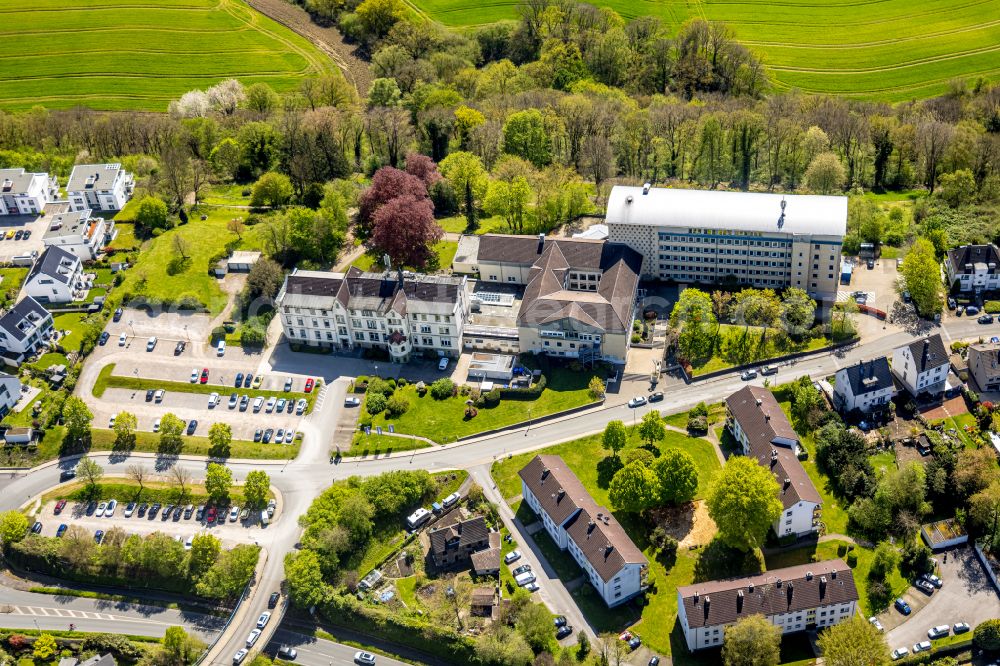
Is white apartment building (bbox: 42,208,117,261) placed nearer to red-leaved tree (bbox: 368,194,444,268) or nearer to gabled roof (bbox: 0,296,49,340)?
gabled roof (bbox: 0,296,49,340)

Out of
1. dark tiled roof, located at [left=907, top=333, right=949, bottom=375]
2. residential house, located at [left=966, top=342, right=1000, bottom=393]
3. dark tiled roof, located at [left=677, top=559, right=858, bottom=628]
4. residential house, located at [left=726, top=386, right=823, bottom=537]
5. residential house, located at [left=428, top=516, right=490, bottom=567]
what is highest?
dark tiled roof, located at [left=907, top=333, right=949, bottom=375]

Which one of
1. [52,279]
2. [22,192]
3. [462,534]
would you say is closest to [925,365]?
[462,534]

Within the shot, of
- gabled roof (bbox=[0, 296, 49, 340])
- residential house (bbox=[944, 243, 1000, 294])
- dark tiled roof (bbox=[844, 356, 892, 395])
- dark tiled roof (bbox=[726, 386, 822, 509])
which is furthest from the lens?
gabled roof (bbox=[0, 296, 49, 340])

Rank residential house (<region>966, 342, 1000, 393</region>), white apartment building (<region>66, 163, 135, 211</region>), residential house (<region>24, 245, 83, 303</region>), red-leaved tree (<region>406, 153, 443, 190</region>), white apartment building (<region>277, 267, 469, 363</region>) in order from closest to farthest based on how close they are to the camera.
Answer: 1. residential house (<region>966, 342, 1000, 393</region>)
2. white apartment building (<region>277, 267, 469, 363</region>)
3. residential house (<region>24, 245, 83, 303</region>)
4. red-leaved tree (<region>406, 153, 443, 190</region>)
5. white apartment building (<region>66, 163, 135, 211</region>)

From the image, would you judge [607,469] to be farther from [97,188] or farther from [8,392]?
[97,188]

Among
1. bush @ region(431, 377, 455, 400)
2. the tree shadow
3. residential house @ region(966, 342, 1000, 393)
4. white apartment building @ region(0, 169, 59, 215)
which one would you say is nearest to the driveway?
residential house @ region(966, 342, 1000, 393)

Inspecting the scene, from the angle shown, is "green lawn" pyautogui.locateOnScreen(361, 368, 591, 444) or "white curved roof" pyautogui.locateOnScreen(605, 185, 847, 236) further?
"white curved roof" pyautogui.locateOnScreen(605, 185, 847, 236)
